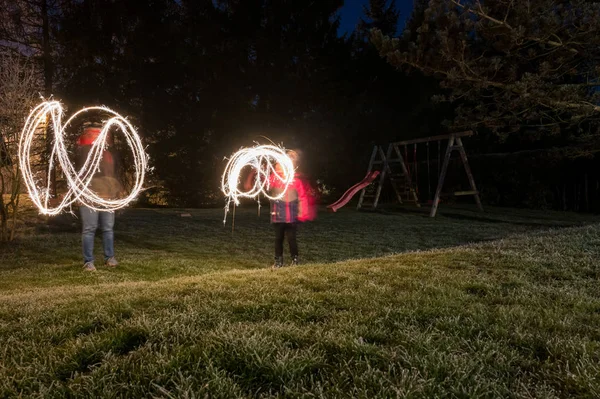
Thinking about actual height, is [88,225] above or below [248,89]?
below

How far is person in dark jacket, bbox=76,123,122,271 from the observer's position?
280 inches

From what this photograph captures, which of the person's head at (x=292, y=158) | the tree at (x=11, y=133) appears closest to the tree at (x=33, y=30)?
the tree at (x=11, y=133)

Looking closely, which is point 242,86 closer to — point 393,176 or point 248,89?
point 248,89

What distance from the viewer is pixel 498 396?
2.26 metres

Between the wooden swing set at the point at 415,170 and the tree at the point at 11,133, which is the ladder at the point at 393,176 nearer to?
the wooden swing set at the point at 415,170

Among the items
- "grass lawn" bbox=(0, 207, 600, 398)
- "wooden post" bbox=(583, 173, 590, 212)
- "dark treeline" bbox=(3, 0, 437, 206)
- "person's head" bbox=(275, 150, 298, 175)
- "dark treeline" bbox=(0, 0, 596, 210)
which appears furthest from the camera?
"dark treeline" bbox=(3, 0, 437, 206)

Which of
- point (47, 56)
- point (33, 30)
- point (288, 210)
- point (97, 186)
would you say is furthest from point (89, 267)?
point (33, 30)

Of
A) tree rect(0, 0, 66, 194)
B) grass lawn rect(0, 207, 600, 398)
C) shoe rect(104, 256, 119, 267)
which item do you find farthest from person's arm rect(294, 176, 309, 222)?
tree rect(0, 0, 66, 194)

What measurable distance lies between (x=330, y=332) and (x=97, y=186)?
5588 mm

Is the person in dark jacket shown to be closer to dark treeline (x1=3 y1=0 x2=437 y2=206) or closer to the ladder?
the ladder

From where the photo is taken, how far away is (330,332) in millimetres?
3115

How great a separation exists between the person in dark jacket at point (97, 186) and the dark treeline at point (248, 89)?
1493 centimetres

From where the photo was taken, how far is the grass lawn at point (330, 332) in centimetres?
241

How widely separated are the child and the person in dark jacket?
2.80 meters
